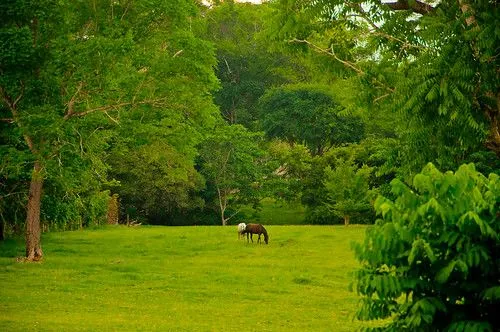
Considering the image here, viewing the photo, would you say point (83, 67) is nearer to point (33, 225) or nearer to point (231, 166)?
point (33, 225)

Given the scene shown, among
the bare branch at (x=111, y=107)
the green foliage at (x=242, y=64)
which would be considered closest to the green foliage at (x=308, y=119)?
the green foliage at (x=242, y=64)

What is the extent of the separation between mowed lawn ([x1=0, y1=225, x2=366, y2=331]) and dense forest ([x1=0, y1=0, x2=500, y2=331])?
247cm

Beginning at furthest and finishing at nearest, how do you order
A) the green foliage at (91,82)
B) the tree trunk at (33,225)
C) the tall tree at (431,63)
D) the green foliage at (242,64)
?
the green foliage at (242,64)
the tree trunk at (33,225)
the green foliage at (91,82)
the tall tree at (431,63)

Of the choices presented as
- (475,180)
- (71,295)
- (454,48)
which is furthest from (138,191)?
(475,180)

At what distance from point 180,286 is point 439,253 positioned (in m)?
19.6

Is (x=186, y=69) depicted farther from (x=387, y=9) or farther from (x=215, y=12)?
(x=215, y=12)

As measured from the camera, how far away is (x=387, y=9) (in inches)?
739

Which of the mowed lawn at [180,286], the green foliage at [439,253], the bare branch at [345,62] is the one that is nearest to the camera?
the green foliage at [439,253]

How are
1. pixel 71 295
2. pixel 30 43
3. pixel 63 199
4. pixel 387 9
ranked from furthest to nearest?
pixel 63 199, pixel 30 43, pixel 71 295, pixel 387 9

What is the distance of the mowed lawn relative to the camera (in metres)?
20.0

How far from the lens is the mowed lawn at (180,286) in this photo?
20000 mm

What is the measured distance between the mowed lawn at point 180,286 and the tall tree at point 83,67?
4.76 m

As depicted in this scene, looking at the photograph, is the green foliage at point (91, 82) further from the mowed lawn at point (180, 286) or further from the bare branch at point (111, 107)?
the mowed lawn at point (180, 286)

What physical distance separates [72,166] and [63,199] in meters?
7.83
